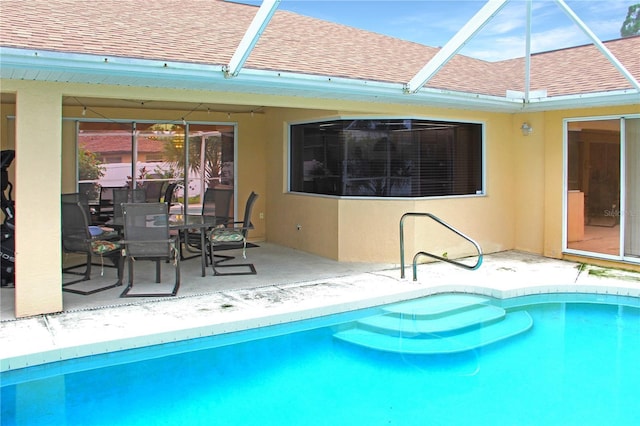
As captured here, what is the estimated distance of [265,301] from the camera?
7.08 meters

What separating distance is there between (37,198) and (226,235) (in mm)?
3148

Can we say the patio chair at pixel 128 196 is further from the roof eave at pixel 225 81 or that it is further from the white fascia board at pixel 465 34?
the white fascia board at pixel 465 34

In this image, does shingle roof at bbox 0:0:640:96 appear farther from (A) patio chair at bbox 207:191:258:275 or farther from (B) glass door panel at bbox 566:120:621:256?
(A) patio chair at bbox 207:191:258:275

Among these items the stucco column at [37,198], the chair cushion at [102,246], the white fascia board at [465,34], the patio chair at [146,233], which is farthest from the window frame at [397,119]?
the stucco column at [37,198]

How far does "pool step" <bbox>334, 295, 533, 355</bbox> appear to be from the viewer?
632 centimetres

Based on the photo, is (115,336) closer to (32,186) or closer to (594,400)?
(32,186)

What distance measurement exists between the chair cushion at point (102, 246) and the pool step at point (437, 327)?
11.0 feet

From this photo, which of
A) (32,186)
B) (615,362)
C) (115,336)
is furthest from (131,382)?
(615,362)

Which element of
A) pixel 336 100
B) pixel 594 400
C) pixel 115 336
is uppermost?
pixel 336 100

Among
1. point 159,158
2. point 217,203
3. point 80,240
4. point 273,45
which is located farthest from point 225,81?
point 159,158

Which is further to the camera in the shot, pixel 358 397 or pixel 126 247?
pixel 126 247

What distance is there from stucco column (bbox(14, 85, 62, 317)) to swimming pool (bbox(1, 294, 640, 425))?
4.47ft

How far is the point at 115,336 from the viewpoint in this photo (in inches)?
220

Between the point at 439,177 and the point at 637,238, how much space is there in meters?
3.38
